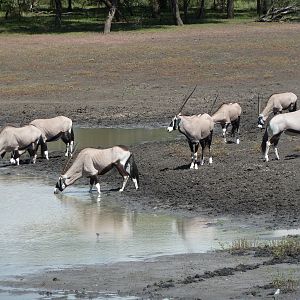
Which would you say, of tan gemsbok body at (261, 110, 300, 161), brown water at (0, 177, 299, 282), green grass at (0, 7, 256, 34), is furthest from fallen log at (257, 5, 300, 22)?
brown water at (0, 177, 299, 282)

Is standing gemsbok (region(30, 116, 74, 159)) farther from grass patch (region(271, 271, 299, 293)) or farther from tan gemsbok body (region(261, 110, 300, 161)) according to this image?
grass patch (region(271, 271, 299, 293))

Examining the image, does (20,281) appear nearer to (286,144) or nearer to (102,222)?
(102,222)

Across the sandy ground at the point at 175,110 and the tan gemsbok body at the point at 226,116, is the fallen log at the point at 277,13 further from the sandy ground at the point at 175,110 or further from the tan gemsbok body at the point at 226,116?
the tan gemsbok body at the point at 226,116

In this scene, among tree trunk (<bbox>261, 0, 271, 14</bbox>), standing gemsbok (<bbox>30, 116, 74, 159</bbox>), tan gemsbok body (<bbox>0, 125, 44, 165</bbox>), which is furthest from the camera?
tree trunk (<bbox>261, 0, 271, 14</bbox>)

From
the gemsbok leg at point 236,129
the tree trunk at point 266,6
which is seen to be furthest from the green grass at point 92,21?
the gemsbok leg at point 236,129

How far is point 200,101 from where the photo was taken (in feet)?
110

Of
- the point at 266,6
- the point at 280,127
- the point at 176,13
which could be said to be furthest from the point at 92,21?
the point at 280,127

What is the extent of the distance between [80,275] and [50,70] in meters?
29.4

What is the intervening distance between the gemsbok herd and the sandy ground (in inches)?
15.8

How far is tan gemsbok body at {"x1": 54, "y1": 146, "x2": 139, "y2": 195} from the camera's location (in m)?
20.2

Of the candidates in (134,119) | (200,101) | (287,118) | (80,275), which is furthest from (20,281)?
(200,101)

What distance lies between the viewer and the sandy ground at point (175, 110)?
42.4 ft

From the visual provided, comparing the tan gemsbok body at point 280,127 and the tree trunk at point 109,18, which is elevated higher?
the tan gemsbok body at point 280,127

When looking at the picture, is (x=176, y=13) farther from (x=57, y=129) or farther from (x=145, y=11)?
(x=57, y=129)
